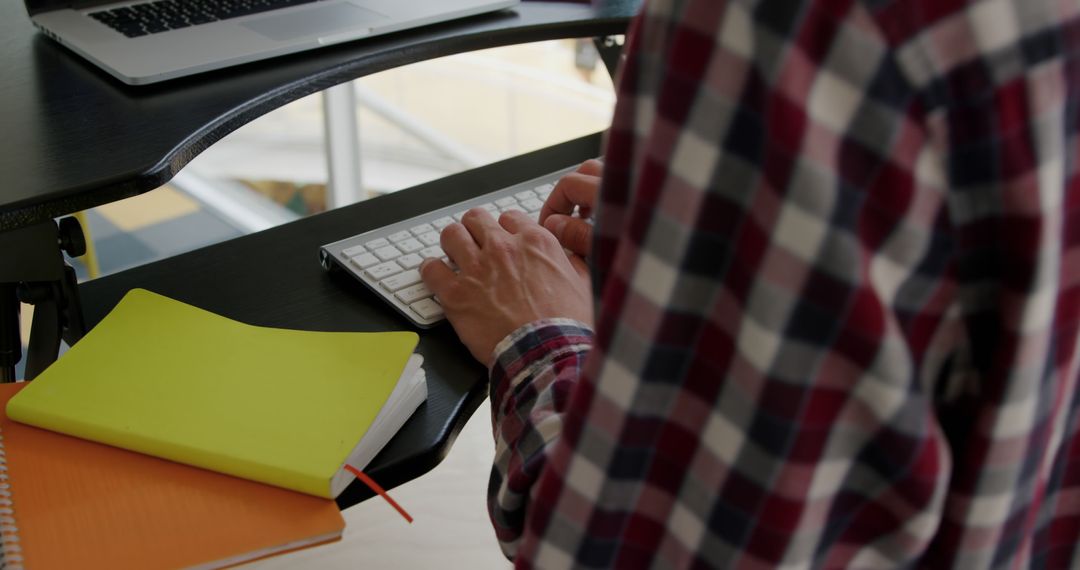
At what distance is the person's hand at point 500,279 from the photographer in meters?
0.77

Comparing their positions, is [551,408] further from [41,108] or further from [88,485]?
[41,108]

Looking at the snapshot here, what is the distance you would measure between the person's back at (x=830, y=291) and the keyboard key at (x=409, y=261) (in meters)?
0.43

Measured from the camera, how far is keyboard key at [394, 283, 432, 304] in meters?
0.84

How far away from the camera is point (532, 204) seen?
3.20ft

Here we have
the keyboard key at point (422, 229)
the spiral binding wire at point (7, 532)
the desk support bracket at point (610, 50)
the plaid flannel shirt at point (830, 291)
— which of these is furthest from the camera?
the desk support bracket at point (610, 50)

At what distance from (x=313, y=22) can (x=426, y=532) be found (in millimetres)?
838

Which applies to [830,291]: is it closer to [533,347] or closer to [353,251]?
[533,347]

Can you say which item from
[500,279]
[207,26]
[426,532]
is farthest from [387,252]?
[426,532]

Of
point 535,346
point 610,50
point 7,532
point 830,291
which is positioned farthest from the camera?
point 610,50

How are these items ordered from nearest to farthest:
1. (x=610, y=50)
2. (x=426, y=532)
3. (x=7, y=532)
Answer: (x=7, y=532), (x=610, y=50), (x=426, y=532)

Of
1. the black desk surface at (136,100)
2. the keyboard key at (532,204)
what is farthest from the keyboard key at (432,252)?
the black desk surface at (136,100)

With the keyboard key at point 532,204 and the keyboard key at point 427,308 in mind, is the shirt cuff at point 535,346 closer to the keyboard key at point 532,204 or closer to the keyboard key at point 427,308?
the keyboard key at point 427,308

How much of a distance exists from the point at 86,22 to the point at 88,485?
654mm

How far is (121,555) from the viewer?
1.97 ft
